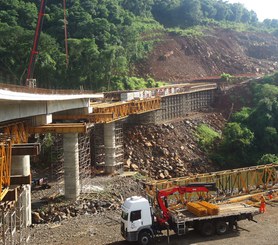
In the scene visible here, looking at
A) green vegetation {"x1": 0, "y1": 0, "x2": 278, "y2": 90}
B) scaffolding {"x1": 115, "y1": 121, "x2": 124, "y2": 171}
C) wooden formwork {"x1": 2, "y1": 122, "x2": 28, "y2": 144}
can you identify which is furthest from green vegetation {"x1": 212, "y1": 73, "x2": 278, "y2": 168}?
wooden formwork {"x1": 2, "y1": 122, "x2": 28, "y2": 144}

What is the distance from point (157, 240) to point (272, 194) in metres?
9.18

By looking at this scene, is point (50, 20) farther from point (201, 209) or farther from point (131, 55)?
point (201, 209)

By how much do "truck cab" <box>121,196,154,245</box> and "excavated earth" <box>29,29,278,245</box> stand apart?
1.23 metres

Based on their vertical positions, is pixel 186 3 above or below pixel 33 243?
above

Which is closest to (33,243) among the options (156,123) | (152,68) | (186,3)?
(156,123)

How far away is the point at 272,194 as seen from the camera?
938 inches

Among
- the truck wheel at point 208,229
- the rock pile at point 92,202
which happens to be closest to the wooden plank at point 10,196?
the truck wheel at point 208,229

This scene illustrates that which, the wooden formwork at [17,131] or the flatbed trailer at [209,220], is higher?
the wooden formwork at [17,131]

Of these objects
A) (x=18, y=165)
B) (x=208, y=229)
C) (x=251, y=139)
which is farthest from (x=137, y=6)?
(x=208, y=229)

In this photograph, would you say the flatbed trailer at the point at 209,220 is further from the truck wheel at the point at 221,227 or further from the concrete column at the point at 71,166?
the concrete column at the point at 71,166

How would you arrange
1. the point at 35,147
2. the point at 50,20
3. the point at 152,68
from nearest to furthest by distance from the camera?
1. the point at 35,147
2. the point at 50,20
3. the point at 152,68

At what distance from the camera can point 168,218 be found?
61.0 feet

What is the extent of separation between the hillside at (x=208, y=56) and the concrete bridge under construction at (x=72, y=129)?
55.6 feet

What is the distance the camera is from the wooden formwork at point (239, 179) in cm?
2303
